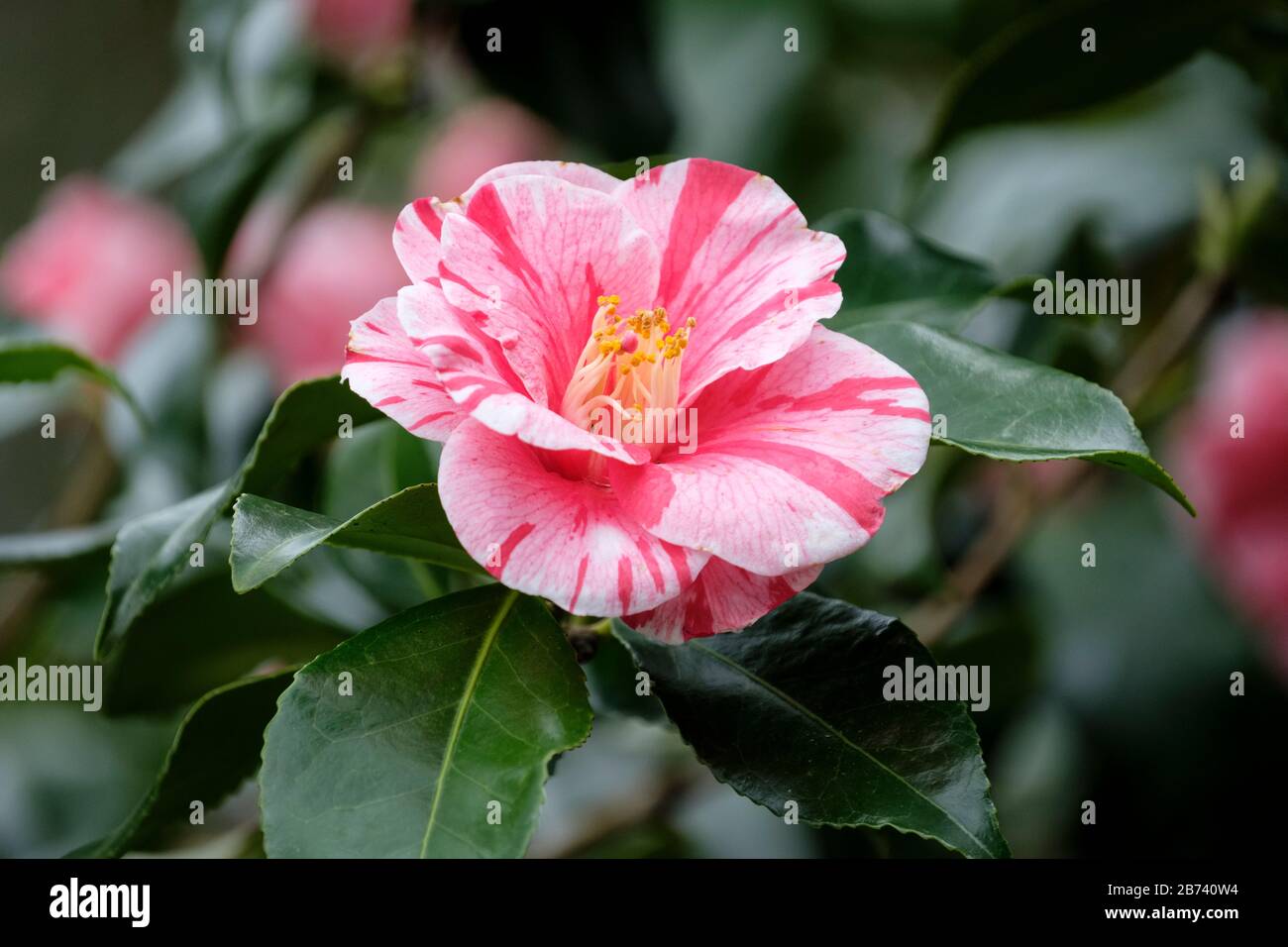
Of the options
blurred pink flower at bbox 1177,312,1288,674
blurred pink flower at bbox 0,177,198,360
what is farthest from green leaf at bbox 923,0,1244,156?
blurred pink flower at bbox 0,177,198,360

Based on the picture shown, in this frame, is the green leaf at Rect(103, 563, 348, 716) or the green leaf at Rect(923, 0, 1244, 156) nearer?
the green leaf at Rect(103, 563, 348, 716)

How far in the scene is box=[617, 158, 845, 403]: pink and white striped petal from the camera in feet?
1.69

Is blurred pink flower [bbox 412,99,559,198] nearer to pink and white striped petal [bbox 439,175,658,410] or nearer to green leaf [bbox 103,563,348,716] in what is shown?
green leaf [bbox 103,563,348,716]

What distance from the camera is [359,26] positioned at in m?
1.16

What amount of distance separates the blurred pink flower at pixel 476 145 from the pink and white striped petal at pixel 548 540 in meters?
1.05

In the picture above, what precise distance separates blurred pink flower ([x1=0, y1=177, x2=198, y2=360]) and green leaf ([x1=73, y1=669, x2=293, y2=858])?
756mm

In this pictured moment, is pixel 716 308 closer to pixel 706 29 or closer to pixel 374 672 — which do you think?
pixel 374 672

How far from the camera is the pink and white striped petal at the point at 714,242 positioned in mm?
515

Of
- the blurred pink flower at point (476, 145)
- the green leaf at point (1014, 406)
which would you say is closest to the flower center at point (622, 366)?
the green leaf at point (1014, 406)

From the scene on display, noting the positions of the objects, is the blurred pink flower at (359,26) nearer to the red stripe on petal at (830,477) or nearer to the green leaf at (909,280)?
the green leaf at (909,280)

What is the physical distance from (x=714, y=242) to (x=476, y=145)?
104 centimetres
